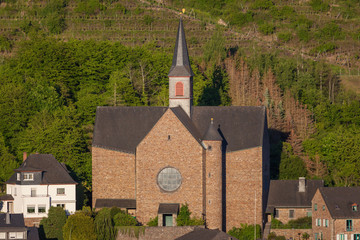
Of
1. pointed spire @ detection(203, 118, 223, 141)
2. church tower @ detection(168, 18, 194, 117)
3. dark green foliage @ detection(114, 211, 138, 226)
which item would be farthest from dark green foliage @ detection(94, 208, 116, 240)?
church tower @ detection(168, 18, 194, 117)

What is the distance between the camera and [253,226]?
2675 inches

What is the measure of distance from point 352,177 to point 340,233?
37.5ft

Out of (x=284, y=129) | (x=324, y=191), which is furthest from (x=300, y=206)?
(x=284, y=129)

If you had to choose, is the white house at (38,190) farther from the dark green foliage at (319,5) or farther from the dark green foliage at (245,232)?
the dark green foliage at (319,5)

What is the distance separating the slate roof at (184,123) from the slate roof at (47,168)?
2.67 m

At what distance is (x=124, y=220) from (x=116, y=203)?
2815 mm

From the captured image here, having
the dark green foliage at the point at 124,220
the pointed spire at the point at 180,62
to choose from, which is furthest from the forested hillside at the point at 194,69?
the pointed spire at the point at 180,62

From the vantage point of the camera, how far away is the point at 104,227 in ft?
215

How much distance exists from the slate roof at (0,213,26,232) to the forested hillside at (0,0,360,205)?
8.42 metres

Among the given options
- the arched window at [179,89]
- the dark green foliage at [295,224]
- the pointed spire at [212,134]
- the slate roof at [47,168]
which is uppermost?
the arched window at [179,89]

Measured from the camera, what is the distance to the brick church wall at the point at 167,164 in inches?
2648

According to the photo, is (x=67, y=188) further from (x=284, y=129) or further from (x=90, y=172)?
(x=284, y=129)

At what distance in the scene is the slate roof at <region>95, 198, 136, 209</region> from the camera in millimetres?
68812

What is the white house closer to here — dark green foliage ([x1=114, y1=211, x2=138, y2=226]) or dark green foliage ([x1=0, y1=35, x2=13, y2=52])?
dark green foliage ([x1=114, y1=211, x2=138, y2=226])
